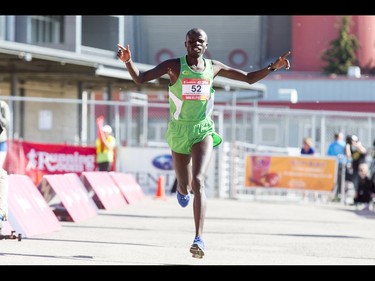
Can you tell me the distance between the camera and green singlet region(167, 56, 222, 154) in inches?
372

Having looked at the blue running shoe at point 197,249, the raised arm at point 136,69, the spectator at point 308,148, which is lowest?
the blue running shoe at point 197,249

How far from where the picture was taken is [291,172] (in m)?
23.8

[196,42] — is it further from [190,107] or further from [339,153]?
[339,153]

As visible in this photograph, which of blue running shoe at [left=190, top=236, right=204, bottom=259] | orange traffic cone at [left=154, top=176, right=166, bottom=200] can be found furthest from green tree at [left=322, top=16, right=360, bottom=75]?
blue running shoe at [left=190, top=236, right=204, bottom=259]

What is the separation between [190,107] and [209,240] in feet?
8.70

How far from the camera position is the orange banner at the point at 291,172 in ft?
77.4

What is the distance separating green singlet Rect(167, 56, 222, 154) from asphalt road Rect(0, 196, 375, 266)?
1.05 meters

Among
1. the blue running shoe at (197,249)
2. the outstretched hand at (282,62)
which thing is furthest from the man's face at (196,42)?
the blue running shoe at (197,249)

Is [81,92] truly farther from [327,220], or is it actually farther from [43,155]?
[327,220]

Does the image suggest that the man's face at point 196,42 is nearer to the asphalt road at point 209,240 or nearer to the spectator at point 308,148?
the asphalt road at point 209,240

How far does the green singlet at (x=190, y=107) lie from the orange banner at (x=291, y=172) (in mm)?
14209

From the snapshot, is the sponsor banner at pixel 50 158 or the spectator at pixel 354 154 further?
the sponsor banner at pixel 50 158

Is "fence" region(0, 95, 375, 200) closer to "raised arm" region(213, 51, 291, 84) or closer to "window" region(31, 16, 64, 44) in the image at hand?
"window" region(31, 16, 64, 44)

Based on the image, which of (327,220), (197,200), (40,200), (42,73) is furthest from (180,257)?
(42,73)
